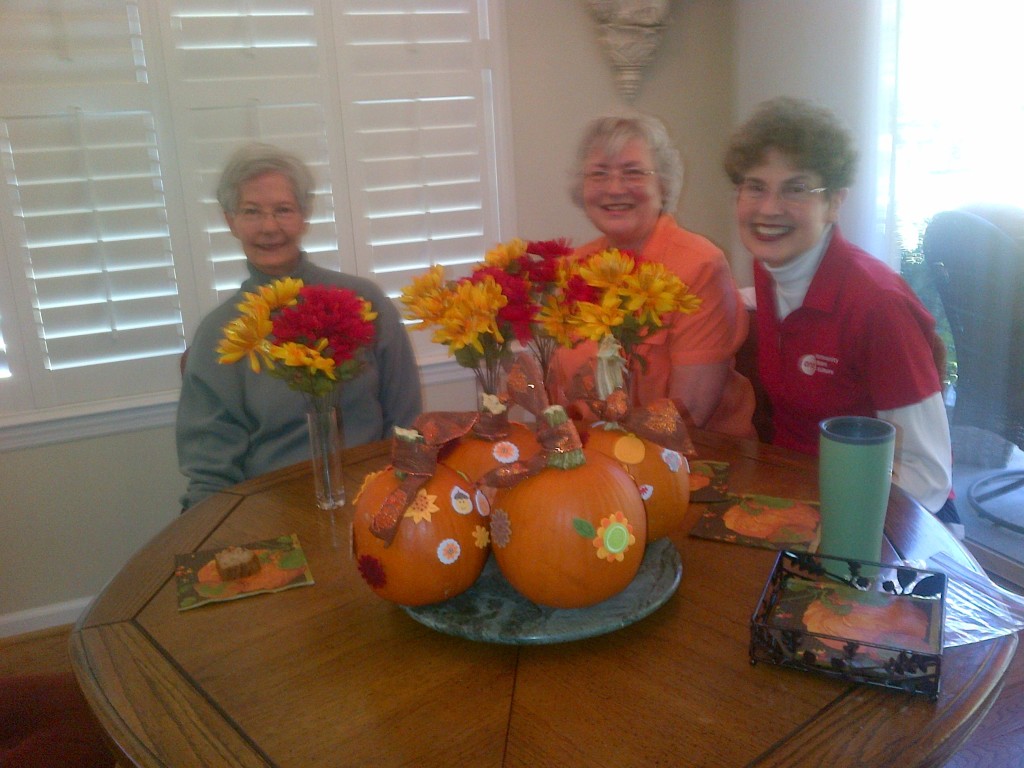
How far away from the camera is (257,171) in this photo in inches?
70.4

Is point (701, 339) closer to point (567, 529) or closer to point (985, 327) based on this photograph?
point (567, 529)

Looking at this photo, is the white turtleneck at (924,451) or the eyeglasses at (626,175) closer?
the white turtleneck at (924,451)

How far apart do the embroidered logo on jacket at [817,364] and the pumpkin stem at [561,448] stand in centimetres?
83

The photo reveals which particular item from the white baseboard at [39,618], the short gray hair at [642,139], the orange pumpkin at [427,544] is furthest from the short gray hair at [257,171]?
the white baseboard at [39,618]

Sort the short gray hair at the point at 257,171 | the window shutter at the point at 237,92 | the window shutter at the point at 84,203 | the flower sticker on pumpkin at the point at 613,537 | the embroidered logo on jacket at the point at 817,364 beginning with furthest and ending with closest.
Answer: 1. the window shutter at the point at 237,92
2. the window shutter at the point at 84,203
3. the short gray hair at the point at 257,171
4. the embroidered logo on jacket at the point at 817,364
5. the flower sticker on pumpkin at the point at 613,537

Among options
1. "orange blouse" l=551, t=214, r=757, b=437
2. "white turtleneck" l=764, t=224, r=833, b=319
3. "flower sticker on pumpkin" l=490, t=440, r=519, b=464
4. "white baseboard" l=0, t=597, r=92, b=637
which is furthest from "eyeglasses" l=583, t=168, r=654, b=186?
"white baseboard" l=0, t=597, r=92, b=637

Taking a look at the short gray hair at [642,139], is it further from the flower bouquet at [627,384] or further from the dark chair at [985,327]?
the dark chair at [985,327]

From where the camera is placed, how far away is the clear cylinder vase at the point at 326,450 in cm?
125

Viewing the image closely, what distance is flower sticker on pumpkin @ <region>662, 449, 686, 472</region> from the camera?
1003mm

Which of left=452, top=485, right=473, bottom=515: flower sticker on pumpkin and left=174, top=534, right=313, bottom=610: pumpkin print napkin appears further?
left=174, top=534, right=313, bottom=610: pumpkin print napkin

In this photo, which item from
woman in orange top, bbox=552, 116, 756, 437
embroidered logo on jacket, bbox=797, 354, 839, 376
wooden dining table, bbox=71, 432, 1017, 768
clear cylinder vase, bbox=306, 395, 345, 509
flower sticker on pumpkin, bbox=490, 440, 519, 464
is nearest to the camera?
wooden dining table, bbox=71, 432, 1017, 768

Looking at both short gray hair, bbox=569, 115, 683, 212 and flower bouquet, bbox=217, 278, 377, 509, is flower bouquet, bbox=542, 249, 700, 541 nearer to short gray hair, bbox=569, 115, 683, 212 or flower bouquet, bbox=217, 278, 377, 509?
flower bouquet, bbox=217, 278, 377, 509

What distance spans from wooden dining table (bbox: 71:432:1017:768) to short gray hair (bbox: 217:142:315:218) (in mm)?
977

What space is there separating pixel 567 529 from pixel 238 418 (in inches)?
42.9
